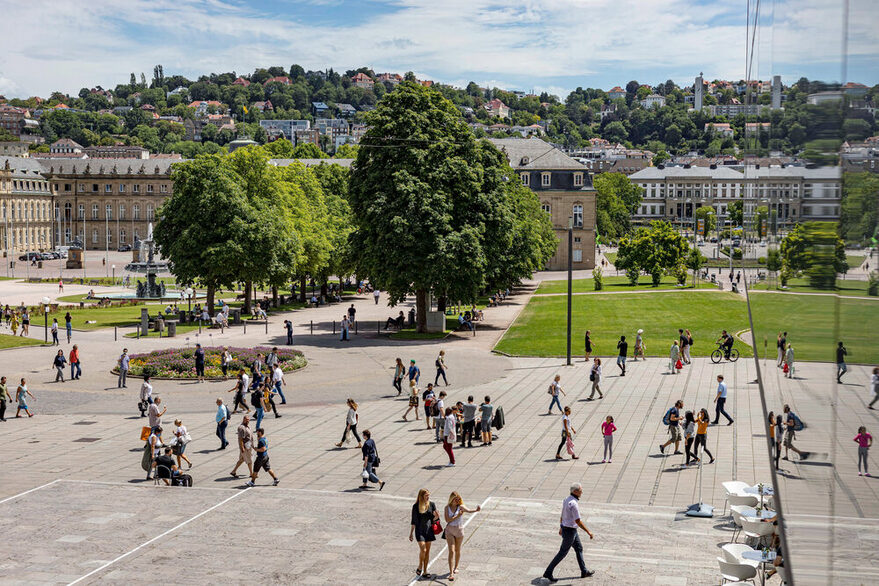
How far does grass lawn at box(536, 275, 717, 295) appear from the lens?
75.9 m

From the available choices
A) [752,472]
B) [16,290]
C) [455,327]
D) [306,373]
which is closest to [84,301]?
[16,290]

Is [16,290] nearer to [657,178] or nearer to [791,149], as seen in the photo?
[791,149]

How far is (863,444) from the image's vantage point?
377 cm

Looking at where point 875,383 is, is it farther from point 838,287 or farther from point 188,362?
point 188,362

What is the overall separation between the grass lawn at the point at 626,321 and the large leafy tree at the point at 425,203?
510cm

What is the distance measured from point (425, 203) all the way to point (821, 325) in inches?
1729

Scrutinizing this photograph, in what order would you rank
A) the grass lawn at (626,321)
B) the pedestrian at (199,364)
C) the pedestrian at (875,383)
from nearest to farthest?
1. the pedestrian at (875,383)
2. the pedestrian at (199,364)
3. the grass lawn at (626,321)

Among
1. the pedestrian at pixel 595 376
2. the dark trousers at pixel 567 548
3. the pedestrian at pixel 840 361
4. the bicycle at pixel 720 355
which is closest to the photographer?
the pedestrian at pixel 840 361

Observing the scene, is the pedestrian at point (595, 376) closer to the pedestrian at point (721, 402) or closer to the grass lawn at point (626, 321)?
the pedestrian at point (721, 402)

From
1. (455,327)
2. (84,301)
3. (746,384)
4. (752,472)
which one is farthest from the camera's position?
(84,301)

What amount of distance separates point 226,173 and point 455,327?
58.8 feet

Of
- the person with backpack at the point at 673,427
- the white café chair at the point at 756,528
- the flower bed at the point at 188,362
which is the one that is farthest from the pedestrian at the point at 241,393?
the white café chair at the point at 756,528

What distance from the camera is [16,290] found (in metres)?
83.4

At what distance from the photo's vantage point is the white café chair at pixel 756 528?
13.0 m
